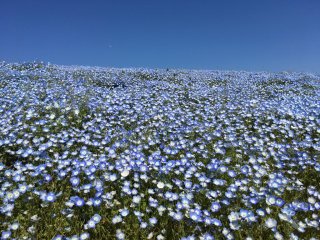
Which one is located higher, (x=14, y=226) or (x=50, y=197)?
(x=50, y=197)

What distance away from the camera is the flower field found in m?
3.62

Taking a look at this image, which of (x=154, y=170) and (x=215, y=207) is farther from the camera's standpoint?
(x=154, y=170)

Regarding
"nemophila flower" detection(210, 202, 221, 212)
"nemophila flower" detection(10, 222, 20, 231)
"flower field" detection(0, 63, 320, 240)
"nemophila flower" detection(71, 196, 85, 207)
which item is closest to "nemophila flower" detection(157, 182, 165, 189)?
"flower field" detection(0, 63, 320, 240)

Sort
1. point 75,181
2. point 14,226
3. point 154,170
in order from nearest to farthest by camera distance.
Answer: point 14,226 < point 75,181 < point 154,170

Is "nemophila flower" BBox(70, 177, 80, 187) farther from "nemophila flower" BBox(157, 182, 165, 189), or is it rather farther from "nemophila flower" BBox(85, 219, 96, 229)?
"nemophila flower" BBox(157, 182, 165, 189)

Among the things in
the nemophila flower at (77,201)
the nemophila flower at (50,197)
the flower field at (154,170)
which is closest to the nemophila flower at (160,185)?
the flower field at (154,170)

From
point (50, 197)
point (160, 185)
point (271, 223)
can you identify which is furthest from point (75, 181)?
point (271, 223)

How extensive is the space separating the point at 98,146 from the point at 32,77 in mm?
7008

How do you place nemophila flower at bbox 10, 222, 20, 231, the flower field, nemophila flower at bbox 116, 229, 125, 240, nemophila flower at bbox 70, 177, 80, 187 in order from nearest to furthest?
nemophila flower at bbox 116, 229, 125, 240 < nemophila flower at bbox 10, 222, 20, 231 < the flower field < nemophila flower at bbox 70, 177, 80, 187

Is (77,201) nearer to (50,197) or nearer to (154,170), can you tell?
(50,197)

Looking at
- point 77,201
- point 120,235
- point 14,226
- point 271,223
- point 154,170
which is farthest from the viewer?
point 154,170

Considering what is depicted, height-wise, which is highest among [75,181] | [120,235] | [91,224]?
[75,181]

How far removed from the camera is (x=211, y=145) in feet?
19.4

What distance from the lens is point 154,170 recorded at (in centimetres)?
475
